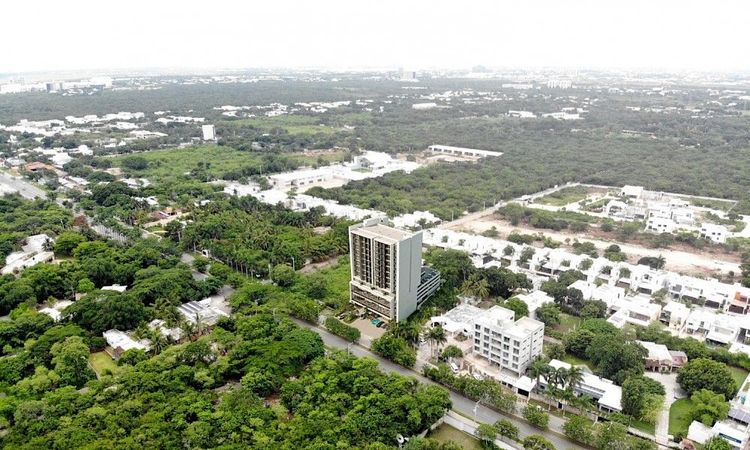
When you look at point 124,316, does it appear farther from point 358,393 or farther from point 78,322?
point 358,393

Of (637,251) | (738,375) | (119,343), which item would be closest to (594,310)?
(738,375)

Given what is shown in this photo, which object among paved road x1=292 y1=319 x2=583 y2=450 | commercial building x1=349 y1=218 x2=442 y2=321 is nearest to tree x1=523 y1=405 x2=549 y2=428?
paved road x1=292 y1=319 x2=583 y2=450

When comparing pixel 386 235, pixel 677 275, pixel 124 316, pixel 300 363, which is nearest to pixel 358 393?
pixel 300 363

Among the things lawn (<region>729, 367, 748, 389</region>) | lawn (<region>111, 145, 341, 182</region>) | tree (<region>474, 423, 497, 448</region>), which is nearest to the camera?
tree (<region>474, 423, 497, 448</region>)

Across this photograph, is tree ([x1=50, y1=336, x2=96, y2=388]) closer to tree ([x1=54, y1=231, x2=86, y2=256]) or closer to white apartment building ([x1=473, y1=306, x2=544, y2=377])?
tree ([x1=54, y1=231, x2=86, y2=256])

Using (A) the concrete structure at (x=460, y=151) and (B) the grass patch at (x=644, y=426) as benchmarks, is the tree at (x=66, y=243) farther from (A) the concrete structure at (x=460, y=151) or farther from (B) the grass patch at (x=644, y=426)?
(A) the concrete structure at (x=460, y=151)

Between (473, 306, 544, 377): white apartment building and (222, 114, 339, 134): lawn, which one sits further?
(222, 114, 339, 134): lawn
